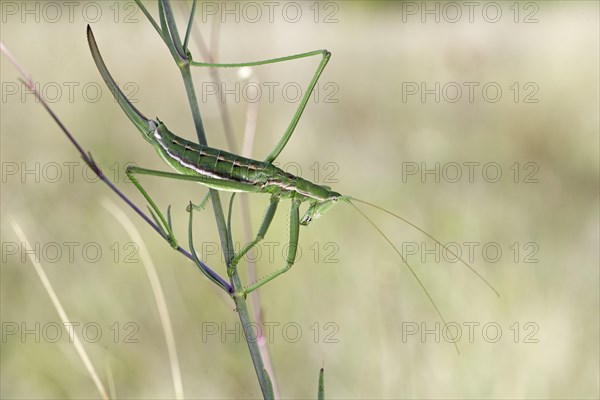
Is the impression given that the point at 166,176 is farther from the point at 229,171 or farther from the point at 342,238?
the point at 342,238

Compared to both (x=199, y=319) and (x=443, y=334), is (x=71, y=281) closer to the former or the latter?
(x=199, y=319)

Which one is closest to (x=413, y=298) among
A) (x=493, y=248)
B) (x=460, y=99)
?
(x=493, y=248)

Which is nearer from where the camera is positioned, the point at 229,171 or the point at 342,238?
the point at 229,171

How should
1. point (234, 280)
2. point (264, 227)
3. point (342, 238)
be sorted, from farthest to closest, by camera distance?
point (342, 238)
point (264, 227)
point (234, 280)

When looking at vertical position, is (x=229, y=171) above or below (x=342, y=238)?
above

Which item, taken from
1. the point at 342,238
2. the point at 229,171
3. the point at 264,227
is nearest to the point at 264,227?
the point at 264,227

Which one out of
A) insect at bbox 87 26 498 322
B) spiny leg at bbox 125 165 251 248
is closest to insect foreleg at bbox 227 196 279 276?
insect at bbox 87 26 498 322

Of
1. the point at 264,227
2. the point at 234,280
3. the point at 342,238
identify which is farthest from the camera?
the point at 342,238

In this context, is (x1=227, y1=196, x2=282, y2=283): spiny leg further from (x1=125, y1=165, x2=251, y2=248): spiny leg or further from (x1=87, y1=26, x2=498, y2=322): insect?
(x1=125, y1=165, x2=251, y2=248): spiny leg
